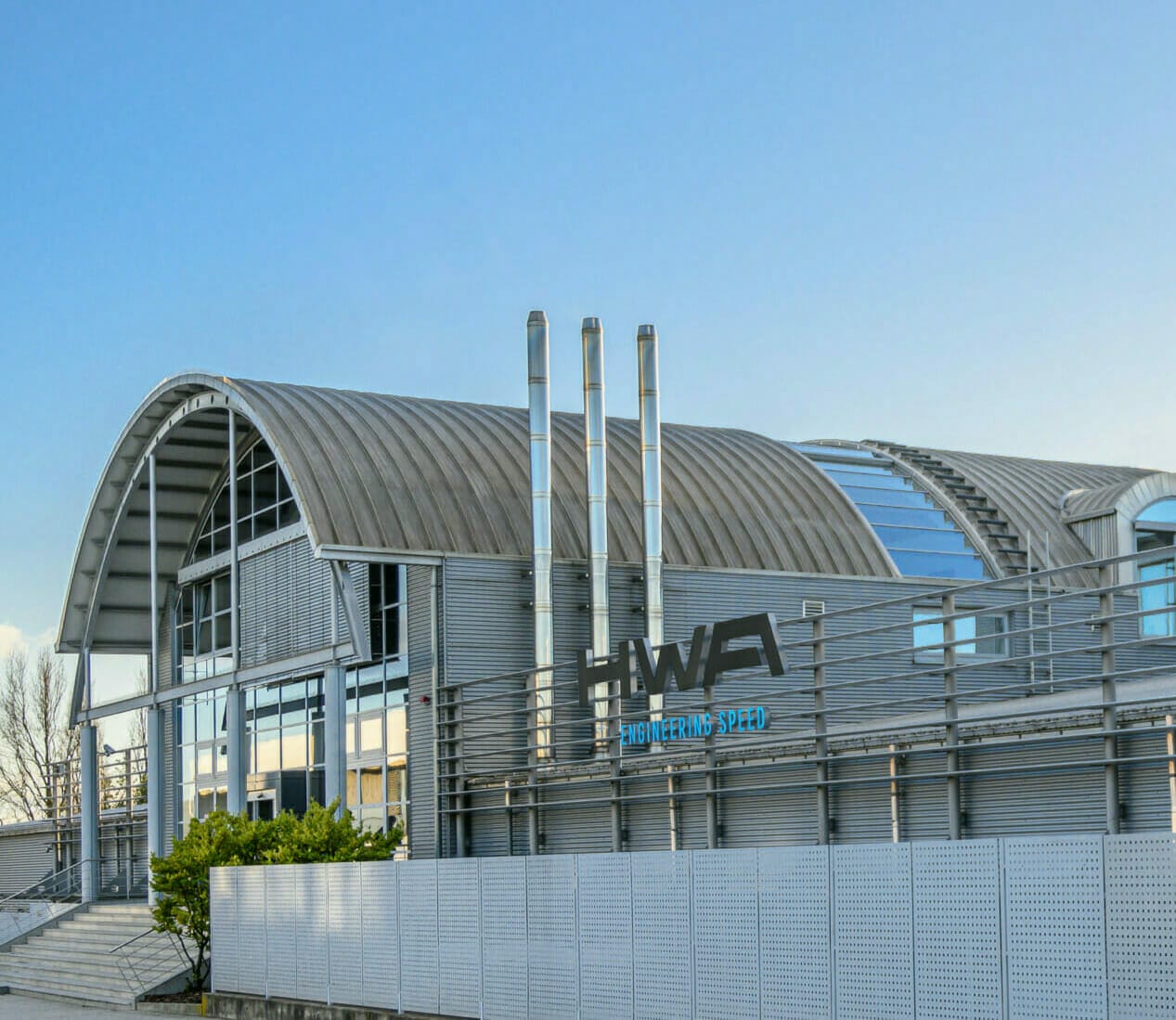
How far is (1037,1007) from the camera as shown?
13953 millimetres

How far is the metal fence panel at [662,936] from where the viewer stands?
17953 millimetres

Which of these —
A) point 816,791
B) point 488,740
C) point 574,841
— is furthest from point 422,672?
point 816,791

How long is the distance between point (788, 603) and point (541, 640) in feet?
18.9

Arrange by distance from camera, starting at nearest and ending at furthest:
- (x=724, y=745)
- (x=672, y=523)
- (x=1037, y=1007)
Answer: (x=1037, y=1007)
(x=724, y=745)
(x=672, y=523)

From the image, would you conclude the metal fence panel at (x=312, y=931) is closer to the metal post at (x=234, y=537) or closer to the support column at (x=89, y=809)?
the metal post at (x=234, y=537)

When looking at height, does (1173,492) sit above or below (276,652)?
above

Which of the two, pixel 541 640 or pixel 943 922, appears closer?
pixel 943 922

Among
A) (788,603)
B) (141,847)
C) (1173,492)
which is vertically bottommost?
(141,847)

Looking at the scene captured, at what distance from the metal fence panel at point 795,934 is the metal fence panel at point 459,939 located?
17.6ft

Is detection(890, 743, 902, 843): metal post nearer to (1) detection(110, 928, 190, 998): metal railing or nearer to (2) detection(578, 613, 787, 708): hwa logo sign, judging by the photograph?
(2) detection(578, 613, 787, 708): hwa logo sign

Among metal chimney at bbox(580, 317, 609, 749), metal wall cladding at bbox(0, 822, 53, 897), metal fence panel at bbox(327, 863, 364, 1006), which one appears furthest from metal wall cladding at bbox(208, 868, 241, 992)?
metal wall cladding at bbox(0, 822, 53, 897)

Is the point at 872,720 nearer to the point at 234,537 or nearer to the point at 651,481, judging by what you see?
the point at 651,481

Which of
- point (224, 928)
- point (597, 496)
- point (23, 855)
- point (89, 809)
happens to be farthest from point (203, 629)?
Result: point (23, 855)

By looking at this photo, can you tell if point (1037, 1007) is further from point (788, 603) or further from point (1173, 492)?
point (1173, 492)
